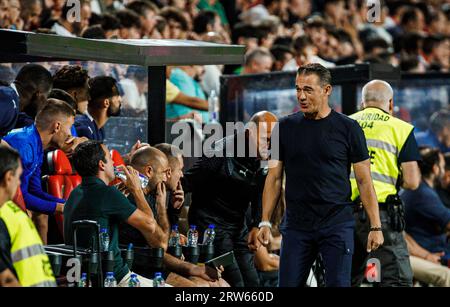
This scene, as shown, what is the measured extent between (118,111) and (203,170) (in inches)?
34.5

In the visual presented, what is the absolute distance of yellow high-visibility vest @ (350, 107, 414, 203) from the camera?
8453mm

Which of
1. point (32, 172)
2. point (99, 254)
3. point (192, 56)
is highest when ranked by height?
point (192, 56)

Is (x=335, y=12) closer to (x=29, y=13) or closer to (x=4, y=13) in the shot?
(x=29, y=13)

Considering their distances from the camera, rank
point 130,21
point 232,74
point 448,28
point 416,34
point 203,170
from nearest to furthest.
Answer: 1. point 203,170
2. point 130,21
3. point 232,74
4. point 416,34
5. point 448,28

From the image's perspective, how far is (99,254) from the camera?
664cm

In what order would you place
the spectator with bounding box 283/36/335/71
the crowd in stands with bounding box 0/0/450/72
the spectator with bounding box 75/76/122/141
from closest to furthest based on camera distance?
1. the spectator with bounding box 75/76/122/141
2. the crowd in stands with bounding box 0/0/450/72
3. the spectator with bounding box 283/36/335/71

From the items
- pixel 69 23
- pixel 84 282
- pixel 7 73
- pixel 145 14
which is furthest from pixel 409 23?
pixel 84 282

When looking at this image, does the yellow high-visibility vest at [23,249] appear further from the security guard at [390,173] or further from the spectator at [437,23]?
the spectator at [437,23]

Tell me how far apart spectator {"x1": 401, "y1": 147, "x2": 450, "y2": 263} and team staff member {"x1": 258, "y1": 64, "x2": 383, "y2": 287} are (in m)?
4.02

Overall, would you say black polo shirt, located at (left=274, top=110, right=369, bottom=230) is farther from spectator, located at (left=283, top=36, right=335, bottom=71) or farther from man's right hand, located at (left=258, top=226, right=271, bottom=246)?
spectator, located at (left=283, top=36, right=335, bottom=71)

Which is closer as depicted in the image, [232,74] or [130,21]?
[130,21]

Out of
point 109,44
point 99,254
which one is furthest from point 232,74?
point 99,254

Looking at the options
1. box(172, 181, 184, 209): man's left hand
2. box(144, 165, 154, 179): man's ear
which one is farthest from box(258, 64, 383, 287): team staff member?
box(172, 181, 184, 209): man's left hand

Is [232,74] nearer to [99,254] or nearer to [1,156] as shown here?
[99,254]
